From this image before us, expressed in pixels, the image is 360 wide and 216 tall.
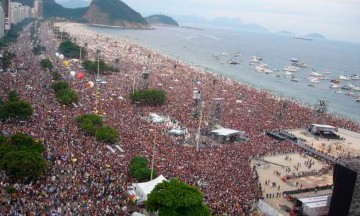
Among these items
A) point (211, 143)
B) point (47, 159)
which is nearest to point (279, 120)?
point (211, 143)

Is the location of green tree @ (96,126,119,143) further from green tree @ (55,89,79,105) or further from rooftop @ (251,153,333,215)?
green tree @ (55,89,79,105)

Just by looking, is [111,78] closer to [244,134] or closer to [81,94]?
[81,94]

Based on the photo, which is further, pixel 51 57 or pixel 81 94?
pixel 51 57

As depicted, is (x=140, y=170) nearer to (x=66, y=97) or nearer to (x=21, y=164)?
(x=21, y=164)

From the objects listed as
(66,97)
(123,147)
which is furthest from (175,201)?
(66,97)

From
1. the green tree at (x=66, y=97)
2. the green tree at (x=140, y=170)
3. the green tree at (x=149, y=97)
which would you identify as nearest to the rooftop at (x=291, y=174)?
the green tree at (x=140, y=170)
